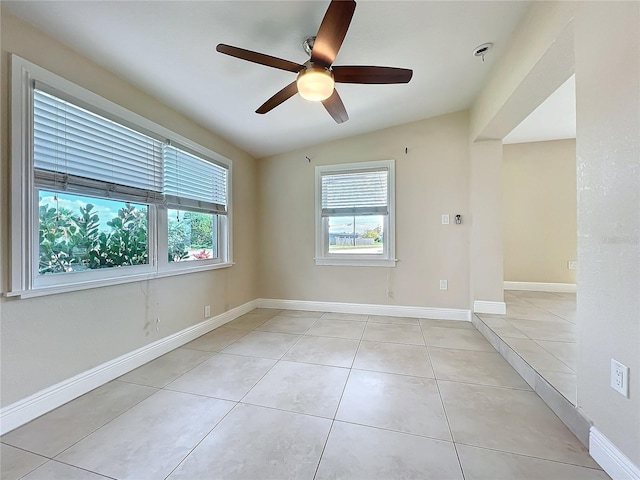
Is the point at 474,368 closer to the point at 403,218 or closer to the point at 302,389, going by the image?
the point at 302,389

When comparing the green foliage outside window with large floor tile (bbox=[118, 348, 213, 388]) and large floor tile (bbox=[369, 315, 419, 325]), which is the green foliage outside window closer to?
large floor tile (bbox=[118, 348, 213, 388])

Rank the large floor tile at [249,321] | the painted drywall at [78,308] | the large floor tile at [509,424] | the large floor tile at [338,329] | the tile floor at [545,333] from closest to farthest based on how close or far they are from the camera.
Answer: the large floor tile at [509,424]
the painted drywall at [78,308]
the tile floor at [545,333]
the large floor tile at [338,329]
the large floor tile at [249,321]

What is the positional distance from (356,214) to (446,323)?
1858mm

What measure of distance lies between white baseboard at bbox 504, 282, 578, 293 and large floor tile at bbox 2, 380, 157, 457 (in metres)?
5.23

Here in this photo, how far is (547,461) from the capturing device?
1.27 metres

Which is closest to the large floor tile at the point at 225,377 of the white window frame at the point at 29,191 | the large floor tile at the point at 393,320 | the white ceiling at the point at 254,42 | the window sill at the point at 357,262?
the white window frame at the point at 29,191

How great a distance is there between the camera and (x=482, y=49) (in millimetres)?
2195

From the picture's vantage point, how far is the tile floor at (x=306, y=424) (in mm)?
1237

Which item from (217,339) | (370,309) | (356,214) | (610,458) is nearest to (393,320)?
(370,309)

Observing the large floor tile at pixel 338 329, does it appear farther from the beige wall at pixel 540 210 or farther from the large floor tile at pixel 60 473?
the beige wall at pixel 540 210

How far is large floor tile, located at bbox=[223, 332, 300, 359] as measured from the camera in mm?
2496

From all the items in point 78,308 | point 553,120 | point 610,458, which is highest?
point 553,120

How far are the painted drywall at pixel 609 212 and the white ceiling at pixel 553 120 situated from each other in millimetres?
1571

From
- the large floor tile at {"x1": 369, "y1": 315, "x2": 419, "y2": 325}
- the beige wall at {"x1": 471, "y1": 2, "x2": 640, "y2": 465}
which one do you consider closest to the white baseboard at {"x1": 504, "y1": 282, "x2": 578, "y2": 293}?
the large floor tile at {"x1": 369, "y1": 315, "x2": 419, "y2": 325}
